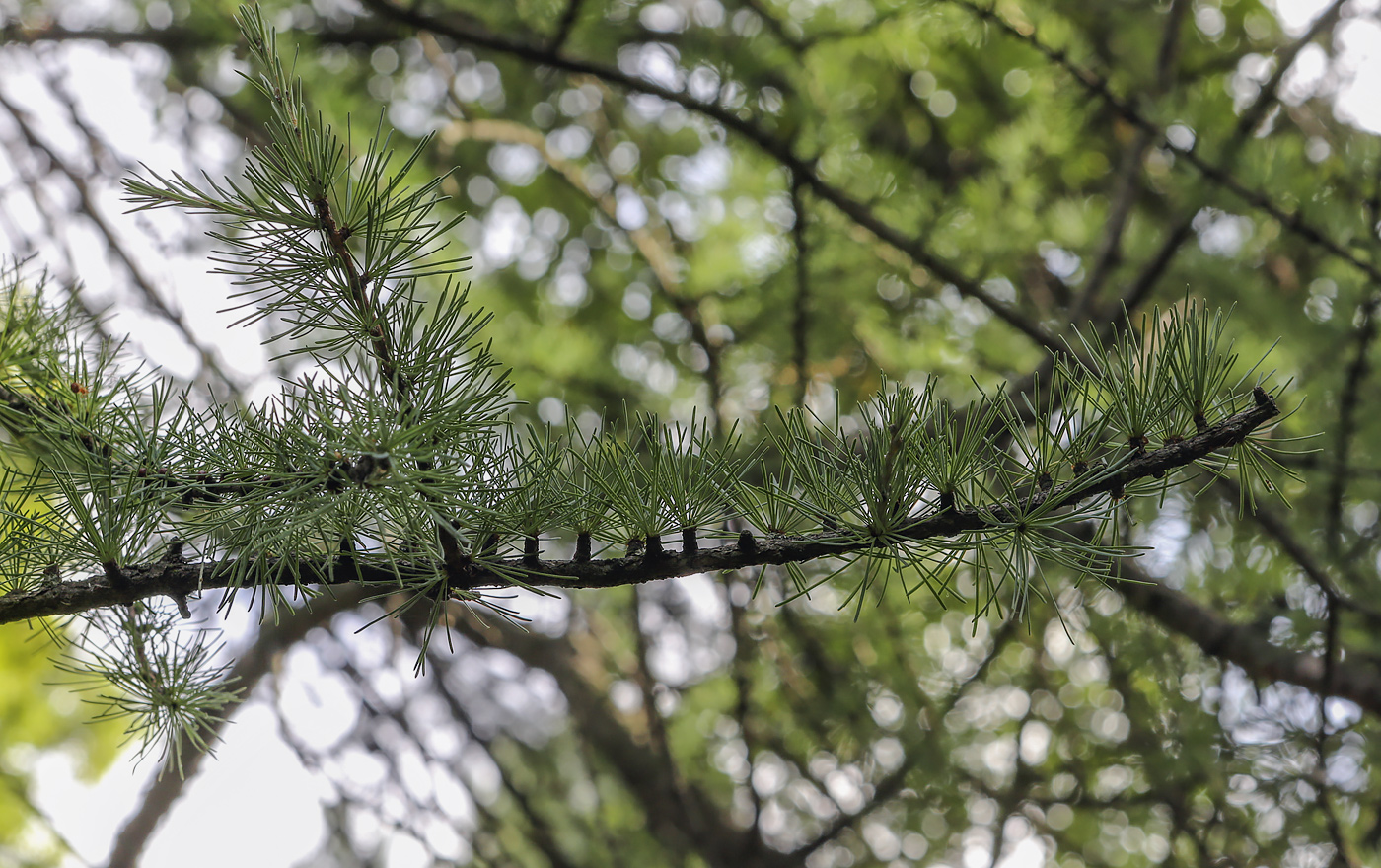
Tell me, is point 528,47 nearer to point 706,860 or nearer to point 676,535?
point 676,535

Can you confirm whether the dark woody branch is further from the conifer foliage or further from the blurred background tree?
the blurred background tree

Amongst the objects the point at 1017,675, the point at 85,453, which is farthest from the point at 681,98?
the point at 1017,675

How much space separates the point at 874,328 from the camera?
1.78 metres

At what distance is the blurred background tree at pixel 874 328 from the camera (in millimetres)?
1308

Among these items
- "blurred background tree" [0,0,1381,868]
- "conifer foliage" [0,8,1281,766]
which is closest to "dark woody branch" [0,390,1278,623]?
"conifer foliage" [0,8,1281,766]

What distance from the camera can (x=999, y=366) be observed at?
5.83ft

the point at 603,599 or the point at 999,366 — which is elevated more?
the point at 999,366

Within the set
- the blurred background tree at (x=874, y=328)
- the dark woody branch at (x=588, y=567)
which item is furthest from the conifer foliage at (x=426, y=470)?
the blurred background tree at (x=874, y=328)

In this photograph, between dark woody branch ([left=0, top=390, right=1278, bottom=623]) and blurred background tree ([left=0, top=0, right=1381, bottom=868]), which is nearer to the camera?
dark woody branch ([left=0, top=390, right=1278, bottom=623])

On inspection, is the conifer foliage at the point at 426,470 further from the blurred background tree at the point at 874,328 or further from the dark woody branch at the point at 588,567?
the blurred background tree at the point at 874,328

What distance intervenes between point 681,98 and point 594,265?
1016 millimetres

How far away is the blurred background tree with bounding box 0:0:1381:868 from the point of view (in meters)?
1.31

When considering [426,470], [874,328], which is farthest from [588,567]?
[874,328]

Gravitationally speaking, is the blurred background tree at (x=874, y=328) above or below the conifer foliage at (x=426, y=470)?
above
